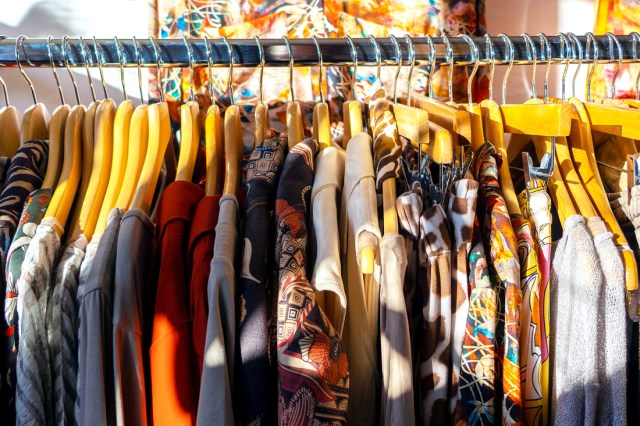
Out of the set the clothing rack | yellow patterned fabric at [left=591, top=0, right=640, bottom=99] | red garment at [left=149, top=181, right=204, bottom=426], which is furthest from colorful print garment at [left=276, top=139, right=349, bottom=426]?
yellow patterned fabric at [left=591, top=0, right=640, bottom=99]

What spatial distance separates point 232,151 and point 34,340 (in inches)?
13.5

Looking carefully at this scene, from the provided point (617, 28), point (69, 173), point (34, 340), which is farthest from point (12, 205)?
point (617, 28)

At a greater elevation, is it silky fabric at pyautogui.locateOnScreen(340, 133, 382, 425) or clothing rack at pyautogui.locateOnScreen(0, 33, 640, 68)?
clothing rack at pyautogui.locateOnScreen(0, 33, 640, 68)

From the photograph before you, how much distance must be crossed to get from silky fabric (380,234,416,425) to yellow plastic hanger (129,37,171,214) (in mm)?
302

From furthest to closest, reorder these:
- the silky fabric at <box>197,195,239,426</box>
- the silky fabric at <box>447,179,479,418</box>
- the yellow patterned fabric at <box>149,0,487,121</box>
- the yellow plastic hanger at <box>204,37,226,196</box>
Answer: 1. the yellow patterned fabric at <box>149,0,487,121</box>
2. the yellow plastic hanger at <box>204,37,226,196</box>
3. the silky fabric at <box>447,179,479,418</box>
4. the silky fabric at <box>197,195,239,426</box>

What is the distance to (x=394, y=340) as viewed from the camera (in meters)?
0.69

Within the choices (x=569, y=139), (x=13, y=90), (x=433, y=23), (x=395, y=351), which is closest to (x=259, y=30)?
(x=433, y=23)

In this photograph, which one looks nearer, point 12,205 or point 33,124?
point 12,205

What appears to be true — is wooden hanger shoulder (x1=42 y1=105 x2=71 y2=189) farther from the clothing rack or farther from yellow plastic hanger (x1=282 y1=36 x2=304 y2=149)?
yellow plastic hanger (x1=282 y1=36 x2=304 y2=149)

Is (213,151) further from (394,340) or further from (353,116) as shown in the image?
(394,340)

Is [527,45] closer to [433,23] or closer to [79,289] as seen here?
[433,23]

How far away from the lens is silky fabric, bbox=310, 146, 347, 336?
69cm

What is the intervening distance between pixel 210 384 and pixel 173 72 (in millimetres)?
832

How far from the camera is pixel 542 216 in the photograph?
783mm
